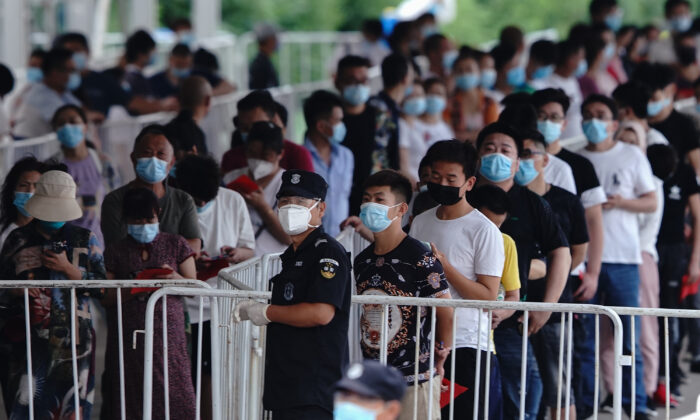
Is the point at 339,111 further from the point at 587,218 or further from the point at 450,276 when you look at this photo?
the point at 450,276

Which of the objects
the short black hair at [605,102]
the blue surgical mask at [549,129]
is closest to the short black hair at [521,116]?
the blue surgical mask at [549,129]

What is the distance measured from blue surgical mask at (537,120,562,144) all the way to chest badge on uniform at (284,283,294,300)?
120 inches

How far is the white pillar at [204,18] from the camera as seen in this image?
19.9 m

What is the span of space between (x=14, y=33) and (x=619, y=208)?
36.3 feet

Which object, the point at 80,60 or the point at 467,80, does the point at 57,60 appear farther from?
the point at 467,80

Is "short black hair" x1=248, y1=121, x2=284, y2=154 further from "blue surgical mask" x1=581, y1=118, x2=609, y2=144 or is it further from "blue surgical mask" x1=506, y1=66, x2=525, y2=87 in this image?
"blue surgical mask" x1=506, y1=66, x2=525, y2=87

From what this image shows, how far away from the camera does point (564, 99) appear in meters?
8.01

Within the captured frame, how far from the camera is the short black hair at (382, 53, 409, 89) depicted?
10.1 m

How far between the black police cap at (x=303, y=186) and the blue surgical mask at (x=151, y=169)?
5.56ft

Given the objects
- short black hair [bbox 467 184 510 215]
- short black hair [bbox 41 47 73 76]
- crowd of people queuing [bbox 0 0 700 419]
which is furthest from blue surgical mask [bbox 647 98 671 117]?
short black hair [bbox 41 47 73 76]

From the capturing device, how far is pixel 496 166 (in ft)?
21.7

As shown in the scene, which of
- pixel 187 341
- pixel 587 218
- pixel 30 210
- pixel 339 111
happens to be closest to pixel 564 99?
pixel 587 218

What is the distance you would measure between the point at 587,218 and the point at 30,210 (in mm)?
3286

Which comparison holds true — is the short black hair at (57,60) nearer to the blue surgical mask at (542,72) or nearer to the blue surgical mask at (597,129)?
the blue surgical mask at (542,72)
